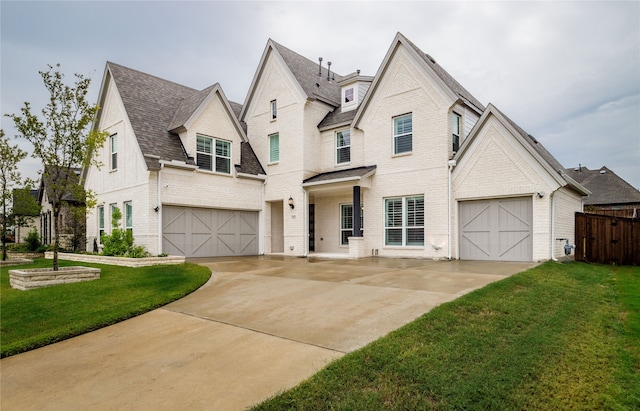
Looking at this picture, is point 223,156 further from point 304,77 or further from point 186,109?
point 304,77

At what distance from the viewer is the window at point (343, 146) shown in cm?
1869

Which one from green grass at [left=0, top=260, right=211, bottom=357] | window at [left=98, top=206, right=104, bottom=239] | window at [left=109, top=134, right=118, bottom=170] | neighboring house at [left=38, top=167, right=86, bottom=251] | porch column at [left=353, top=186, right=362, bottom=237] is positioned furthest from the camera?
window at [left=98, top=206, right=104, bottom=239]

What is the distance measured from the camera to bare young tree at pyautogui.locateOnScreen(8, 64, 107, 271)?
34.1 ft

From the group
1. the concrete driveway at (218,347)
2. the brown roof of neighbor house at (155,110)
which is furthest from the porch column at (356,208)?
the concrete driveway at (218,347)

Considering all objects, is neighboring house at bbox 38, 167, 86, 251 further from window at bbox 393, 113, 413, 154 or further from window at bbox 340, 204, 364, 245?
window at bbox 393, 113, 413, 154

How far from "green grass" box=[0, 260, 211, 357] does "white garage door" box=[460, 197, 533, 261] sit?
1014 centimetres

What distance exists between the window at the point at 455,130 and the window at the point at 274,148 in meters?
8.99

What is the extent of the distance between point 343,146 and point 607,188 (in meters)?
29.3

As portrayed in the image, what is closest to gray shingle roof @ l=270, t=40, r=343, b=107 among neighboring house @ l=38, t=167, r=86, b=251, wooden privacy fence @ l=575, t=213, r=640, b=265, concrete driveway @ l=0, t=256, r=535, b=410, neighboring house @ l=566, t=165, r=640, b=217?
neighboring house @ l=38, t=167, r=86, b=251

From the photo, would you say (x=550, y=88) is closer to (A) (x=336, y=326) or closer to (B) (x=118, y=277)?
(A) (x=336, y=326)

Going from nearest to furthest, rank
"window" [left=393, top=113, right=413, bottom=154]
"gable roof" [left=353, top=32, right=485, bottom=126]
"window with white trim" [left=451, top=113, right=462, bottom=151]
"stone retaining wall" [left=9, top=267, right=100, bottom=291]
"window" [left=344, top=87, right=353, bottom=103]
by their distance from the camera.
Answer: "stone retaining wall" [left=9, top=267, right=100, bottom=291], "gable roof" [left=353, top=32, right=485, bottom=126], "window with white trim" [left=451, top=113, right=462, bottom=151], "window" [left=393, top=113, right=413, bottom=154], "window" [left=344, top=87, right=353, bottom=103]

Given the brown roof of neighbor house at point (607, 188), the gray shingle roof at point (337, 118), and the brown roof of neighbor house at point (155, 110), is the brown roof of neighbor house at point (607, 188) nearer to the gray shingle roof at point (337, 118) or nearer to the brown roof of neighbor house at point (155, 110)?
the gray shingle roof at point (337, 118)

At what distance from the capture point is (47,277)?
9922 mm

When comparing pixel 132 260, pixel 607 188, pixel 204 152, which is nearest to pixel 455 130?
pixel 204 152
